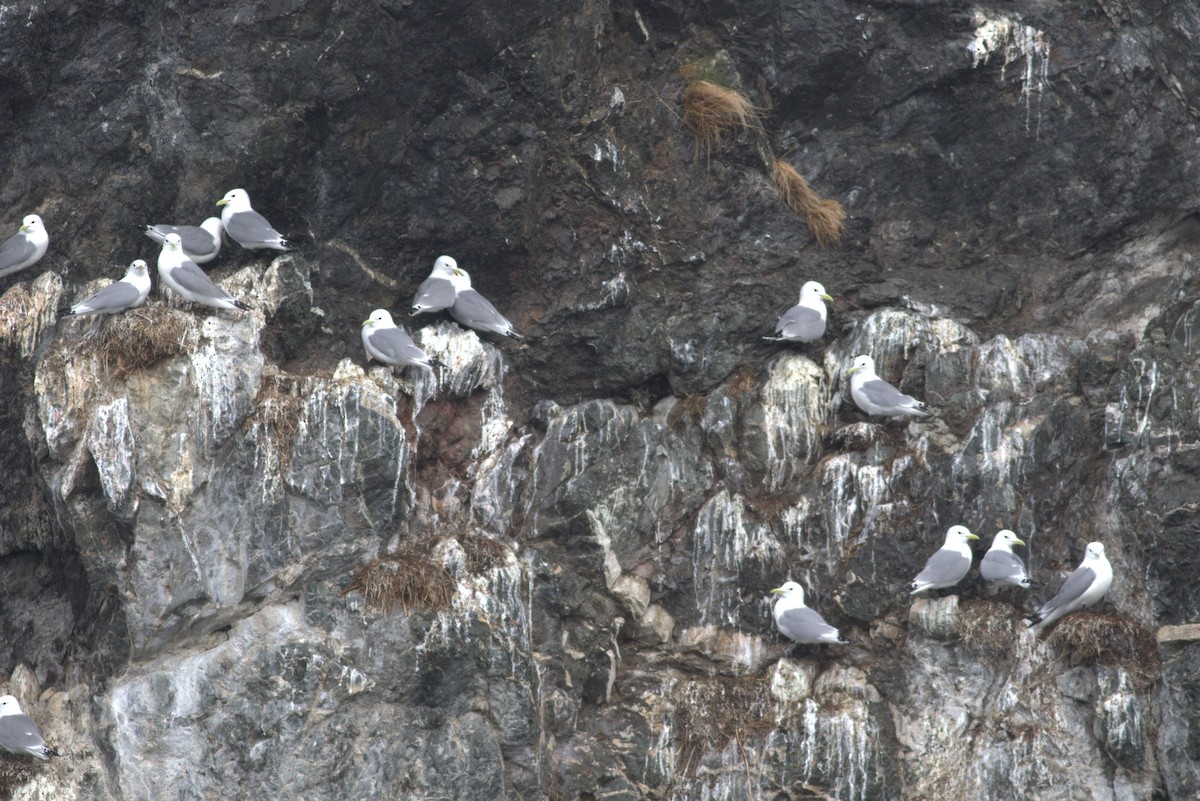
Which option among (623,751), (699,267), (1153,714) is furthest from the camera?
(699,267)

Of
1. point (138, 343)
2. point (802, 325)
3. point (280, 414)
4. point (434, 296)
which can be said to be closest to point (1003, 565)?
point (802, 325)

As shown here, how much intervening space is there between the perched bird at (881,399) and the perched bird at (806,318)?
2.14 ft

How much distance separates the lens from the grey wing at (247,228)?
41.4 feet

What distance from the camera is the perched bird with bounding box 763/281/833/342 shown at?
13359mm

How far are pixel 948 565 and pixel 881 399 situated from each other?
5.15 feet

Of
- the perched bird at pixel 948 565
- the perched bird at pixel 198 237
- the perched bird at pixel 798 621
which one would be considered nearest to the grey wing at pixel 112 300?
the perched bird at pixel 198 237

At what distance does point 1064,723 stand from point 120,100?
9061 millimetres

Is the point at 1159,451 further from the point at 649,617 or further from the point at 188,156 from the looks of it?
the point at 188,156

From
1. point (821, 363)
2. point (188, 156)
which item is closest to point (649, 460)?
point (821, 363)

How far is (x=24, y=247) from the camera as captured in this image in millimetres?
12586

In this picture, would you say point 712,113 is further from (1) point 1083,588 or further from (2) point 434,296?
(1) point 1083,588

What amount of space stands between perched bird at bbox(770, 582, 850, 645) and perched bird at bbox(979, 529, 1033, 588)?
123 cm

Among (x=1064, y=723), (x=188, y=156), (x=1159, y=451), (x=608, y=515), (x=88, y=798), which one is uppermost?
(x=188, y=156)

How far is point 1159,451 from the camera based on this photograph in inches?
469
